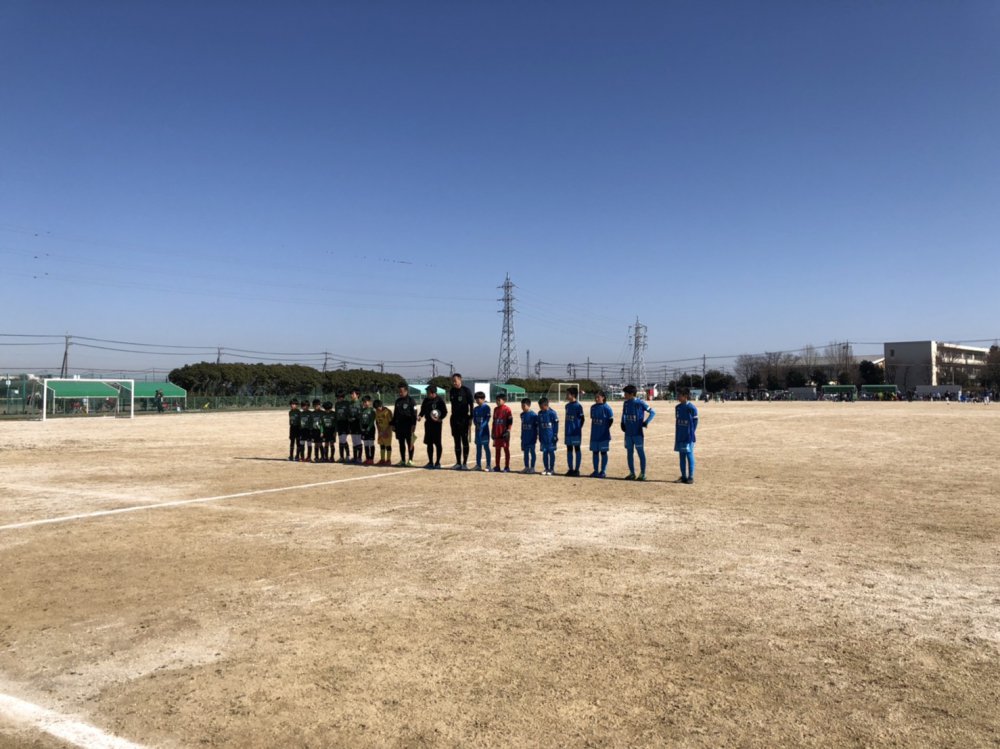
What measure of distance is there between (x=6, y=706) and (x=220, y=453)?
15637mm

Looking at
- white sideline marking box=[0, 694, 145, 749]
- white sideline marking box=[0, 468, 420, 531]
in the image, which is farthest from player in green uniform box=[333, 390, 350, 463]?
white sideline marking box=[0, 694, 145, 749]

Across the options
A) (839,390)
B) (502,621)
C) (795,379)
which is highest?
(795,379)

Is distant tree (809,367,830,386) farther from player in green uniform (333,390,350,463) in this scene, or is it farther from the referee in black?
player in green uniform (333,390,350,463)

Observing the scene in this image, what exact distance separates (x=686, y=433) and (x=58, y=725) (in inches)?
406

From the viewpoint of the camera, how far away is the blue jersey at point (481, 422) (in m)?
14.4

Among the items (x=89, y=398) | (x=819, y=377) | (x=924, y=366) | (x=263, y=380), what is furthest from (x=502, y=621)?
(x=924, y=366)

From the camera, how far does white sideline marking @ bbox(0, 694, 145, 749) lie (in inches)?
127

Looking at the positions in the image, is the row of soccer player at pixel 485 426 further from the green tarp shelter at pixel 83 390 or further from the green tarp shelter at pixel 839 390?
the green tarp shelter at pixel 839 390

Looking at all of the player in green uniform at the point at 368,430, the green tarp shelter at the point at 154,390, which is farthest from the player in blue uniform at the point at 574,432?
the green tarp shelter at the point at 154,390

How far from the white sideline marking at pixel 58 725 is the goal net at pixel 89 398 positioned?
4664 centimetres

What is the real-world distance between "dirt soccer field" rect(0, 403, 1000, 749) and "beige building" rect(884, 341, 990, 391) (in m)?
123

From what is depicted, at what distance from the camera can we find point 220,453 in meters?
18.4

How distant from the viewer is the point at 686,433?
12.0 metres

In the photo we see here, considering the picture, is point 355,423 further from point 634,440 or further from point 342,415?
point 634,440
